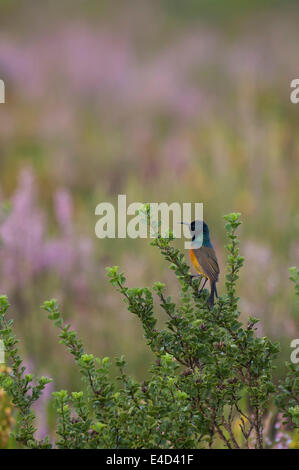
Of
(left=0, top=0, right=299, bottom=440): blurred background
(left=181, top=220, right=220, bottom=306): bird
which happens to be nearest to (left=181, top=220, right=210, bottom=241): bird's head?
(left=181, top=220, right=220, bottom=306): bird

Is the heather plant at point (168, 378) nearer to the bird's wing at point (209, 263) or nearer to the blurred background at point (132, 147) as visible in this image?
the bird's wing at point (209, 263)

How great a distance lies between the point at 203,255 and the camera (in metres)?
1.65

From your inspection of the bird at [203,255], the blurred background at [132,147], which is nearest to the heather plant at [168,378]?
the bird at [203,255]

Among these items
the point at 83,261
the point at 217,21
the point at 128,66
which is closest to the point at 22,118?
the point at 128,66

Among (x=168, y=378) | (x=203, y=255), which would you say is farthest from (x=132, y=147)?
(x=168, y=378)

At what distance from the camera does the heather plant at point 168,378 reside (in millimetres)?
1561

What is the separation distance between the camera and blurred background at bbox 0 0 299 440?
3.84 meters

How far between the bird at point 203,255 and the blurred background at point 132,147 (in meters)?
1.22

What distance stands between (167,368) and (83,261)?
262 cm

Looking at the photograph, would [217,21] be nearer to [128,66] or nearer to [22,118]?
[128,66]

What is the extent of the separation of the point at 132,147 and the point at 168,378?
24.8 ft

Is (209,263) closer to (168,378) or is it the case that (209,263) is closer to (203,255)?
(203,255)

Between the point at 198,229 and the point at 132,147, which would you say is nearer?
the point at 198,229
